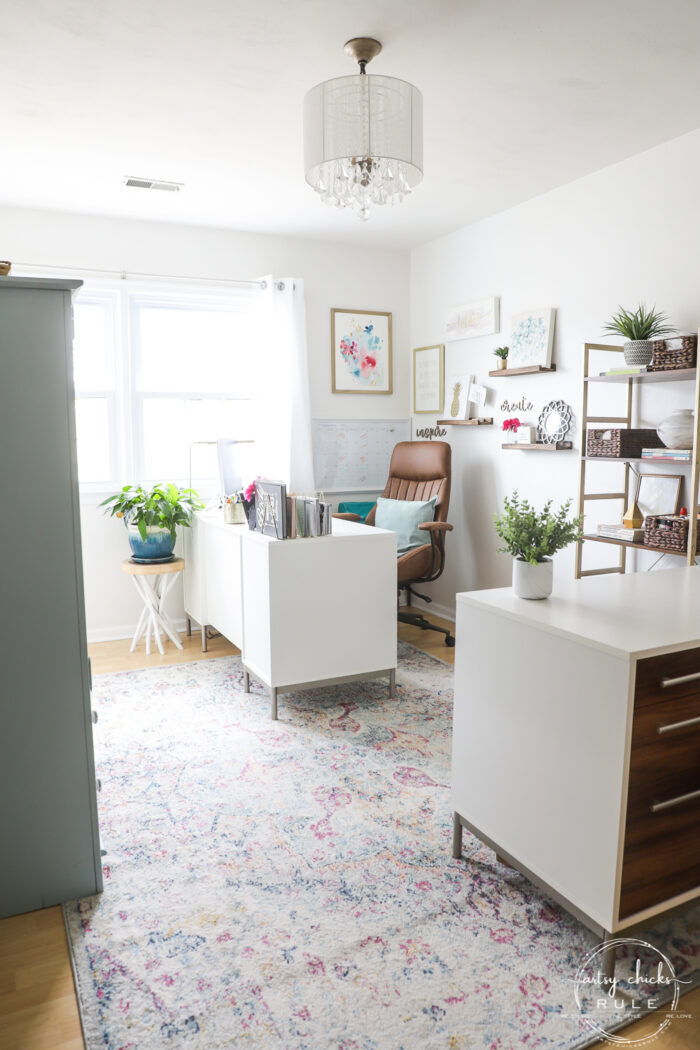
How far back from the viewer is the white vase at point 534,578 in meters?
1.88

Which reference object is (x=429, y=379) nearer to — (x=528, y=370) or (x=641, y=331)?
(x=528, y=370)

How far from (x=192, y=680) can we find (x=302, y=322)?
2353 millimetres

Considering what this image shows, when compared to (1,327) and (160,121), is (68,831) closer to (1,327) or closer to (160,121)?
(1,327)

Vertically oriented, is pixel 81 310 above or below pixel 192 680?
above

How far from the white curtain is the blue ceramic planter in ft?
2.74

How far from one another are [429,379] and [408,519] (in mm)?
1147

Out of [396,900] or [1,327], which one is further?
[396,900]

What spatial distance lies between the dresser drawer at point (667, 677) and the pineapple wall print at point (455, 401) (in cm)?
319

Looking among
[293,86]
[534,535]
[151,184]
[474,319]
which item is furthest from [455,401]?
[534,535]

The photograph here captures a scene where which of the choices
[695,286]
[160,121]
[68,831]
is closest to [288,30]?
[160,121]

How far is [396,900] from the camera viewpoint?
1.92m

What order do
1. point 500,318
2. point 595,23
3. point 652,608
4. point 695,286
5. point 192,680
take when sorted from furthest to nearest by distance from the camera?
point 500,318 < point 192,680 < point 695,286 < point 595,23 < point 652,608

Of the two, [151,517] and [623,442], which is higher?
[623,442]

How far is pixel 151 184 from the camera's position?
360cm
